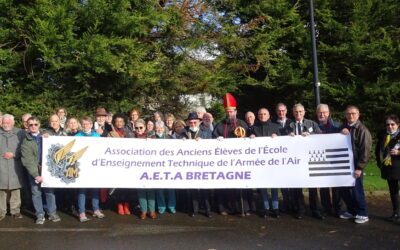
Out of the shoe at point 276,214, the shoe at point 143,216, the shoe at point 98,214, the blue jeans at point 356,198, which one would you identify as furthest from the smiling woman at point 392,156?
the shoe at point 98,214

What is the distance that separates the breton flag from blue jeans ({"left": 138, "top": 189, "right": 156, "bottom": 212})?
9.41 ft

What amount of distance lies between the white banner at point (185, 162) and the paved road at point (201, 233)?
64 cm

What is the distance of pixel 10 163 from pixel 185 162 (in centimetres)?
315

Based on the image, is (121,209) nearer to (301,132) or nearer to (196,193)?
(196,193)

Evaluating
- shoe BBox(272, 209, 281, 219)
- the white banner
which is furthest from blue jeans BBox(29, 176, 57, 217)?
shoe BBox(272, 209, 281, 219)

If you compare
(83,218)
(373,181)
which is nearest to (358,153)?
(373,181)

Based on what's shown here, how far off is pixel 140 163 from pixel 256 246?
8.71 feet

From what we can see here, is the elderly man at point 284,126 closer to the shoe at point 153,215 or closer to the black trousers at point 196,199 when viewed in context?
the black trousers at point 196,199

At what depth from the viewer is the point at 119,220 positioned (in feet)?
22.5

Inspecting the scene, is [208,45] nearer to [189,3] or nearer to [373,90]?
[189,3]

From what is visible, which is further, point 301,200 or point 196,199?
point 196,199

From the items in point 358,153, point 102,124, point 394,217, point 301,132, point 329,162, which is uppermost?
point 102,124

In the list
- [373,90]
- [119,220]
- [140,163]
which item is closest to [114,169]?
[140,163]

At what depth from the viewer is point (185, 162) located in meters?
6.92
